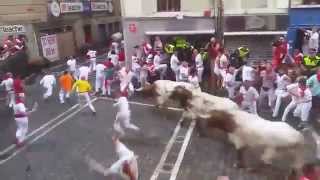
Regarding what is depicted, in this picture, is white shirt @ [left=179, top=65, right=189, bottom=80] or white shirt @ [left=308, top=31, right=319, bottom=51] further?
white shirt @ [left=308, top=31, right=319, bottom=51]

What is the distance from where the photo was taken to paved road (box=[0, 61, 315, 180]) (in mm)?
13781

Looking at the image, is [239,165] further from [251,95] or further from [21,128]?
[21,128]

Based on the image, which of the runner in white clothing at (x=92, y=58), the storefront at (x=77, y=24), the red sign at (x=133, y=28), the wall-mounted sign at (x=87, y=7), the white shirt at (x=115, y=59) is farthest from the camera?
the wall-mounted sign at (x=87, y=7)

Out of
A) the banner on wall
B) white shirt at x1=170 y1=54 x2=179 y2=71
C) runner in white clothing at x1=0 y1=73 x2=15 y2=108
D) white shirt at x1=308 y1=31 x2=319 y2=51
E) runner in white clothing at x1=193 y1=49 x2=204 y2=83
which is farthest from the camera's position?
the banner on wall

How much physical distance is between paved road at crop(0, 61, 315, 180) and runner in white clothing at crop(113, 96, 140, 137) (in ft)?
Answer: 1.05

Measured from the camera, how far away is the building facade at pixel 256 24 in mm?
25703

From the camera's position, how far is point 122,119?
17.1 m

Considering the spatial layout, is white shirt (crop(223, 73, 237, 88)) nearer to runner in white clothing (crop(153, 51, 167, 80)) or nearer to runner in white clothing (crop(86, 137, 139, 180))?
runner in white clothing (crop(153, 51, 167, 80))

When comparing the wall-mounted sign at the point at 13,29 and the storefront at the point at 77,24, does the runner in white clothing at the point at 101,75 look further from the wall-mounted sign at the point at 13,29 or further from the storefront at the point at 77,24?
the storefront at the point at 77,24

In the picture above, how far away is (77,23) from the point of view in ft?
127

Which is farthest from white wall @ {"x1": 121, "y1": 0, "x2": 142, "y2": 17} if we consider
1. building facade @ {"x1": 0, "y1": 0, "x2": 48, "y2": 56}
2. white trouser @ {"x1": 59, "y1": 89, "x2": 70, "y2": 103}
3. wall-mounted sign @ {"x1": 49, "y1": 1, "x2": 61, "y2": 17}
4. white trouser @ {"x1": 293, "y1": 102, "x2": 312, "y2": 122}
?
white trouser @ {"x1": 293, "y1": 102, "x2": 312, "y2": 122}

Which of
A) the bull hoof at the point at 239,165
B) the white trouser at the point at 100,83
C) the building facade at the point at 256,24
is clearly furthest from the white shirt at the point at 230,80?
the bull hoof at the point at 239,165

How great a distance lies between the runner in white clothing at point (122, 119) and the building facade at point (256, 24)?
10.7 m

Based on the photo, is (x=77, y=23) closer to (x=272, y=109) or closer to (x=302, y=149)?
(x=272, y=109)
